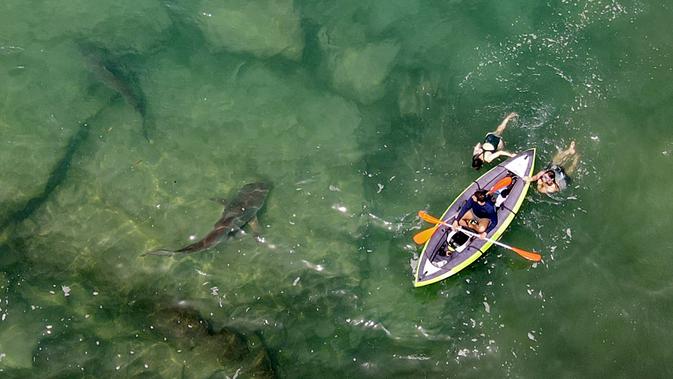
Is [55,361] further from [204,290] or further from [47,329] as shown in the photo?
[204,290]

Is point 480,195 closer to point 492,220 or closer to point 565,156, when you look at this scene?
point 492,220

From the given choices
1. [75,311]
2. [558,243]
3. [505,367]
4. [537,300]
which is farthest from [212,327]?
[558,243]

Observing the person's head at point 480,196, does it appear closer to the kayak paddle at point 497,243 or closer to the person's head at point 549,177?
the kayak paddle at point 497,243

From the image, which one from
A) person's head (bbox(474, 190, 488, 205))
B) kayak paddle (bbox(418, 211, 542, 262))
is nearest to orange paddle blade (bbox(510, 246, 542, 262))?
kayak paddle (bbox(418, 211, 542, 262))

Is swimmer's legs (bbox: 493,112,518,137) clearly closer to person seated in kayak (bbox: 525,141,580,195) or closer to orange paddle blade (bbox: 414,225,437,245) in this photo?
person seated in kayak (bbox: 525,141,580,195)

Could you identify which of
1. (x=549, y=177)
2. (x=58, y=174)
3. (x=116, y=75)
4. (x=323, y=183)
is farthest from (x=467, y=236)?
(x=58, y=174)

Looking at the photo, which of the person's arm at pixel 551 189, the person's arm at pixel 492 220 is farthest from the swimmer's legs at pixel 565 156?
the person's arm at pixel 492 220

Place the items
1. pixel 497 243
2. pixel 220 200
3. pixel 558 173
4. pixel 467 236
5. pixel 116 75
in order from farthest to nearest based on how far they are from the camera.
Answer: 1. pixel 116 75
2. pixel 220 200
3. pixel 558 173
4. pixel 467 236
5. pixel 497 243
